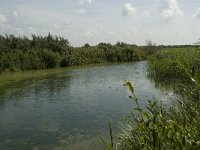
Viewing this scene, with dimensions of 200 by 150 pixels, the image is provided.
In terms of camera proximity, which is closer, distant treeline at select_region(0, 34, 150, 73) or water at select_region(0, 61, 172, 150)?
water at select_region(0, 61, 172, 150)

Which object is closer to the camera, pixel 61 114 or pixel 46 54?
pixel 61 114

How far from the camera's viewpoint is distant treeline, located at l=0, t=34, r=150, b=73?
32.1 m

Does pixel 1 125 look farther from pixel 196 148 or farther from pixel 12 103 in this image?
pixel 196 148

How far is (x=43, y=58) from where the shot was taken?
34562 millimetres

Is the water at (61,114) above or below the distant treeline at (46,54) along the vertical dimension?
below

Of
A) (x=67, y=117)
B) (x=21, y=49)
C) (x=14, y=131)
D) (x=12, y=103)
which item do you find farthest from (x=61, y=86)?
(x=21, y=49)

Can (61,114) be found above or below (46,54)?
below

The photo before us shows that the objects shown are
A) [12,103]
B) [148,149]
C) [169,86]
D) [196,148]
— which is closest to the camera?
[196,148]

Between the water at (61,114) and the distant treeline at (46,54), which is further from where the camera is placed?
the distant treeline at (46,54)

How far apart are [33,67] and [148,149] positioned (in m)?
32.0

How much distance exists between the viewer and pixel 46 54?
3444cm

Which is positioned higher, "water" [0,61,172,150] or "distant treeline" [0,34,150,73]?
"distant treeline" [0,34,150,73]

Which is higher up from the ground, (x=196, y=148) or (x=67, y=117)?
(x=196, y=148)

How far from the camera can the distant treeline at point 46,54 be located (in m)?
32.1
